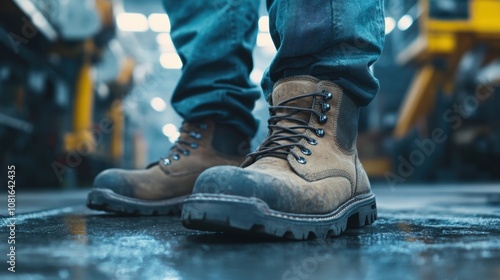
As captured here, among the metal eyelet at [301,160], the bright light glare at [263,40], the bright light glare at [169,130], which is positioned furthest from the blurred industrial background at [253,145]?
the bright light glare at [263,40]

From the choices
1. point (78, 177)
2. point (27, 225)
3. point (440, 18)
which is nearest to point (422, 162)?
point (440, 18)

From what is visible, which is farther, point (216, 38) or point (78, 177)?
point (78, 177)

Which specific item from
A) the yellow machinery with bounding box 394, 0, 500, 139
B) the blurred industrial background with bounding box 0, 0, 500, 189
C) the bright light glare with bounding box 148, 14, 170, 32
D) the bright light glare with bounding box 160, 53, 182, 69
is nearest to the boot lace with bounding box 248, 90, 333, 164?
the blurred industrial background with bounding box 0, 0, 500, 189

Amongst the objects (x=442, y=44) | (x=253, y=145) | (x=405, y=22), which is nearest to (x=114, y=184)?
(x=253, y=145)

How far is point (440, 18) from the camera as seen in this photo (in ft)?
15.1

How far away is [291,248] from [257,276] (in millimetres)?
169

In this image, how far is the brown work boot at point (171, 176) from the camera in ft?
3.51

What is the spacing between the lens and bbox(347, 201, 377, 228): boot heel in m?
0.86

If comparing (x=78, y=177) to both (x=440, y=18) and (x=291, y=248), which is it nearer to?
(x=440, y=18)

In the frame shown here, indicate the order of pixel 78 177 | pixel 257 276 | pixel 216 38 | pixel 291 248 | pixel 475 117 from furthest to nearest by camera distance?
pixel 475 117
pixel 78 177
pixel 216 38
pixel 291 248
pixel 257 276

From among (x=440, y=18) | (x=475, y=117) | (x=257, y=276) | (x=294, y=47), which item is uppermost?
(x=440, y=18)

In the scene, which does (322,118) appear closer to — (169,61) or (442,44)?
(442,44)

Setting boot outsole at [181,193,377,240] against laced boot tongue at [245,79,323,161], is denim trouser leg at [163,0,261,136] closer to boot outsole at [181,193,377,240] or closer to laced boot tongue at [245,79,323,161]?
laced boot tongue at [245,79,323,161]

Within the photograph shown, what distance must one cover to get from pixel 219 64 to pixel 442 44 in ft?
13.2
